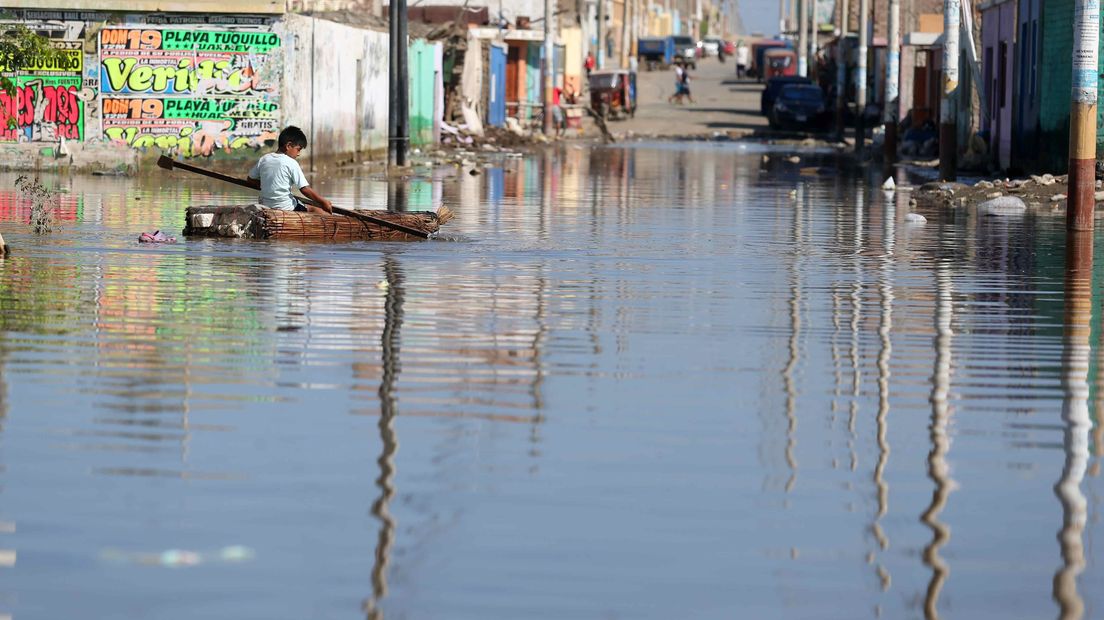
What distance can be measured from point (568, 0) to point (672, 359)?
75.5 m

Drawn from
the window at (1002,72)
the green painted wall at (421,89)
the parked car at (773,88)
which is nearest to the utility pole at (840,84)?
the parked car at (773,88)

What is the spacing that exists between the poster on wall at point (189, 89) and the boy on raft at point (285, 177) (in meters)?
14.8

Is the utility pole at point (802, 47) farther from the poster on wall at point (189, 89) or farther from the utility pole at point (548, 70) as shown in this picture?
the poster on wall at point (189, 89)

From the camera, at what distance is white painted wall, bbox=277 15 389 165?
1320 inches

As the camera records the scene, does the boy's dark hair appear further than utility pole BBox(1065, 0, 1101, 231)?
No

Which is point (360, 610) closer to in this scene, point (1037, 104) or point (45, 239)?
point (45, 239)

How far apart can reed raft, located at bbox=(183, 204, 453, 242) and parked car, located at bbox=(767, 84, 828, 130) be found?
45.1m

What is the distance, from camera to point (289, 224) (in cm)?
1792

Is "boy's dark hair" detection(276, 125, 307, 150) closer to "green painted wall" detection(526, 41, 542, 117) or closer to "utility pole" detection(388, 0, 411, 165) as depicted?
"utility pole" detection(388, 0, 411, 165)

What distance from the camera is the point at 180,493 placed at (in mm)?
6789

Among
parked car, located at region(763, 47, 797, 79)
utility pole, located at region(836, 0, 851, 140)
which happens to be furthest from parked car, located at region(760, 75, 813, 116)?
parked car, located at region(763, 47, 797, 79)

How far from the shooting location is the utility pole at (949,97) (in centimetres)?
3130

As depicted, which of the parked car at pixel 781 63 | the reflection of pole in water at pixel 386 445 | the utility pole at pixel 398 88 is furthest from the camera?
the parked car at pixel 781 63

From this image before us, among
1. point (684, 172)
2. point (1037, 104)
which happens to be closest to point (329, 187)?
point (684, 172)
